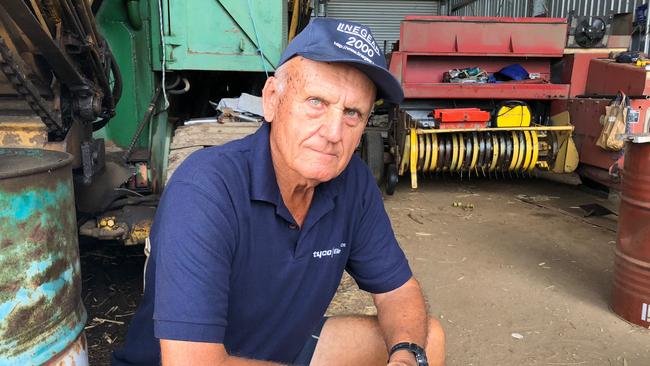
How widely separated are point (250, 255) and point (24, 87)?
130 cm

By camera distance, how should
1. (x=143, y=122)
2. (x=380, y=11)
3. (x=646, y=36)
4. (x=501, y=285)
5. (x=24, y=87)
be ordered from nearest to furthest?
(x=24, y=87)
(x=143, y=122)
(x=501, y=285)
(x=646, y=36)
(x=380, y=11)

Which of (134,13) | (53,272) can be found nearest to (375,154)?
(134,13)

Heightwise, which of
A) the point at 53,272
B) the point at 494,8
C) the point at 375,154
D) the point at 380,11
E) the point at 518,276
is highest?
the point at 380,11

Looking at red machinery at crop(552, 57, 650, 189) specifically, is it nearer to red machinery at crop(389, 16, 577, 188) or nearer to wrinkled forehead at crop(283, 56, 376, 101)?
red machinery at crop(389, 16, 577, 188)

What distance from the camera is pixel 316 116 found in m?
1.49

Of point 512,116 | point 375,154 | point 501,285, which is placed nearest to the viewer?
point 501,285

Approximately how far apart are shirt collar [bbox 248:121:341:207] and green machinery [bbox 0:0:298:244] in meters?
1.11

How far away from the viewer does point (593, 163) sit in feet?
18.2

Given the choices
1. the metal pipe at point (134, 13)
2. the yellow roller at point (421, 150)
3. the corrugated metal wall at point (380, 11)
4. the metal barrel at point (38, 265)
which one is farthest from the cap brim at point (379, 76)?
the corrugated metal wall at point (380, 11)

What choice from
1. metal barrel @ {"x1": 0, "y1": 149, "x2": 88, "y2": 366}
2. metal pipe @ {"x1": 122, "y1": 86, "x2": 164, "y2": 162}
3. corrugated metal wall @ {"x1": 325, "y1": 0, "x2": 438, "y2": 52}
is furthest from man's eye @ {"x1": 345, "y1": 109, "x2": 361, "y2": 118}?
corrugated metal wall @ {"x1": 325, "y1": 0, "x2": 438, "y2": 52}

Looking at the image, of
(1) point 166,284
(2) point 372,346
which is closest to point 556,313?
(2) point 372,346

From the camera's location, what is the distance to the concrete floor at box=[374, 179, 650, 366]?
282 cm

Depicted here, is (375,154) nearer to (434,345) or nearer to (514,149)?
(514,149)

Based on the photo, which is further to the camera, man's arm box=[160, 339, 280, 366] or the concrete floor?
the concrete floor
